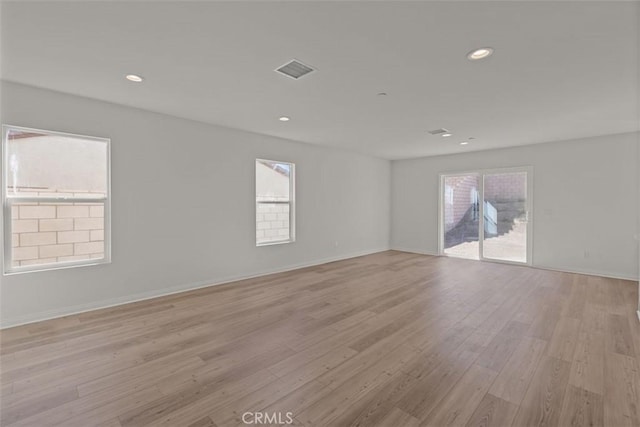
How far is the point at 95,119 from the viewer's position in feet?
11.0

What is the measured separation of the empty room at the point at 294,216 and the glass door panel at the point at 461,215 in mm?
699

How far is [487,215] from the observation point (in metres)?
6.24

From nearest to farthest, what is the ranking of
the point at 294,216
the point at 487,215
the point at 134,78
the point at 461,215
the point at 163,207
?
the point at 134,78
the point at 163,207
the point at 294,216
the point at 487,215
the point at 461,215

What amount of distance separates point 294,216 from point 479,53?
4019 millimetres

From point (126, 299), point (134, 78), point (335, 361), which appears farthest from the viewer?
point (126, 299)

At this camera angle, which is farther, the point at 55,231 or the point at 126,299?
the point at 126,299

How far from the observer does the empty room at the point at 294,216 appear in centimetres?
183

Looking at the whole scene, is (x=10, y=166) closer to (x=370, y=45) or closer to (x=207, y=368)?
(x=207, y=368)

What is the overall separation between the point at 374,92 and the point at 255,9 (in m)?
1.69

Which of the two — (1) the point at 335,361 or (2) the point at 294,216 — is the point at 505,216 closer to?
(2) the point at 294,216

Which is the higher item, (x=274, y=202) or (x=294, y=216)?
(x=274, y=202)

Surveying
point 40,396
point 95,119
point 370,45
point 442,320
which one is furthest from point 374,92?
point 40,396

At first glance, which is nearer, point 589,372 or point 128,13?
point 128,13

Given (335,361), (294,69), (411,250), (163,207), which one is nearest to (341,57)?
(294,69)
